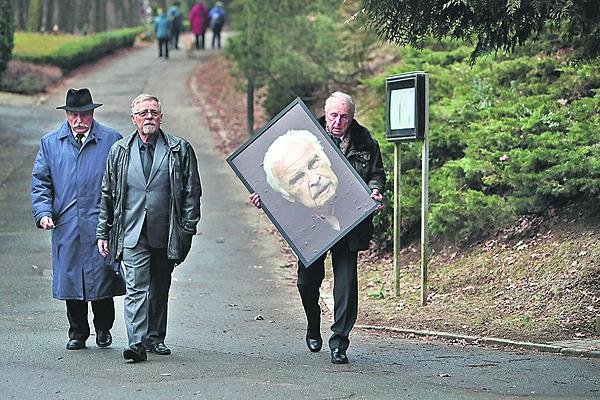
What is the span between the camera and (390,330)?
35.7ft

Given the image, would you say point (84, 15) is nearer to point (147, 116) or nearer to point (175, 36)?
point (175, 36)

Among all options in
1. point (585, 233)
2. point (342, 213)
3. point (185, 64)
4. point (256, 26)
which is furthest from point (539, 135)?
point (185, 64)

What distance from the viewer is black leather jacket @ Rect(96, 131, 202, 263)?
877cm

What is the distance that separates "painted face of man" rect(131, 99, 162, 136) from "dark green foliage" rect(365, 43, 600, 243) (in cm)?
460

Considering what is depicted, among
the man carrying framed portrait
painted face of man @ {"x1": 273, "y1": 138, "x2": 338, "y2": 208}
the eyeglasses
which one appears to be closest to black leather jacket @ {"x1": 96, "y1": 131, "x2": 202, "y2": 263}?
the eyeglasses

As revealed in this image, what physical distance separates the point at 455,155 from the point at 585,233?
9.78 feet

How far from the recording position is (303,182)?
8.98 meters

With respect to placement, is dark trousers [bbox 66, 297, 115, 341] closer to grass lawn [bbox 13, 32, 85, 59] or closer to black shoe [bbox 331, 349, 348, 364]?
black shoe [bbox 331, 349, 348, 364]

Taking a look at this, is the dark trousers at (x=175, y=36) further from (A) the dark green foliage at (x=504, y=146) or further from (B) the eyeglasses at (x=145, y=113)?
(B) the eyeglasses at (x=145, y=113)

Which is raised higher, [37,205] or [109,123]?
[37,205]

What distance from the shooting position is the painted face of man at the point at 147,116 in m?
8.75

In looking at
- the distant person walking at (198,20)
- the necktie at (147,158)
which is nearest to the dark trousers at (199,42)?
the distant person walking at (198,20)

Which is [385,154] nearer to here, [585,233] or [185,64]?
[585,233]

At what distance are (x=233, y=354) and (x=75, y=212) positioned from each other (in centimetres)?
162
